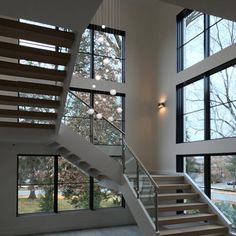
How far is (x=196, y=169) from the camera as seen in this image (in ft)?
23.1

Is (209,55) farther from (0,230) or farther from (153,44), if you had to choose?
(0,230)

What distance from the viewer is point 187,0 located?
2.44m

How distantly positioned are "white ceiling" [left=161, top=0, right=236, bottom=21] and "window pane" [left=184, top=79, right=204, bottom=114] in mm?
4402

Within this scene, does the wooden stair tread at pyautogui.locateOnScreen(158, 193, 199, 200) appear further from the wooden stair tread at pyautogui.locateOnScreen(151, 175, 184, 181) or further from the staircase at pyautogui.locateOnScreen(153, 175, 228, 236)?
the wooden stair tread at pyautogui.locateOnScreen(151, 175, 184, 181)

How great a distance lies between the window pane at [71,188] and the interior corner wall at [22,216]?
0.22m

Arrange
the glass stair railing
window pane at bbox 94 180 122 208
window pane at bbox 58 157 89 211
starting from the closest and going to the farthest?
the glass stair railing
window pane at bbox 58 157 89 211
window pane at bbox 94 180 122 208

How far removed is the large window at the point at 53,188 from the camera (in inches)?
289

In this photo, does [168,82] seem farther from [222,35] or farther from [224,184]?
[224,184]

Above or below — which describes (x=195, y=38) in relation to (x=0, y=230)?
above

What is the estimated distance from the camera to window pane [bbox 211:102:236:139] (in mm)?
5984

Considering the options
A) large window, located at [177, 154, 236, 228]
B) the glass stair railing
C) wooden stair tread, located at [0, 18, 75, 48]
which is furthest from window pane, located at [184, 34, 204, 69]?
wooden stair tread, located at [0, 18, 75, 48]

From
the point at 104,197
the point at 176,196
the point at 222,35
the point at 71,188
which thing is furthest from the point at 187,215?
the point at 222,35

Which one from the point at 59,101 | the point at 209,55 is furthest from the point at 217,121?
the point at 59,101

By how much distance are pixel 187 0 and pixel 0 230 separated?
674 cm
